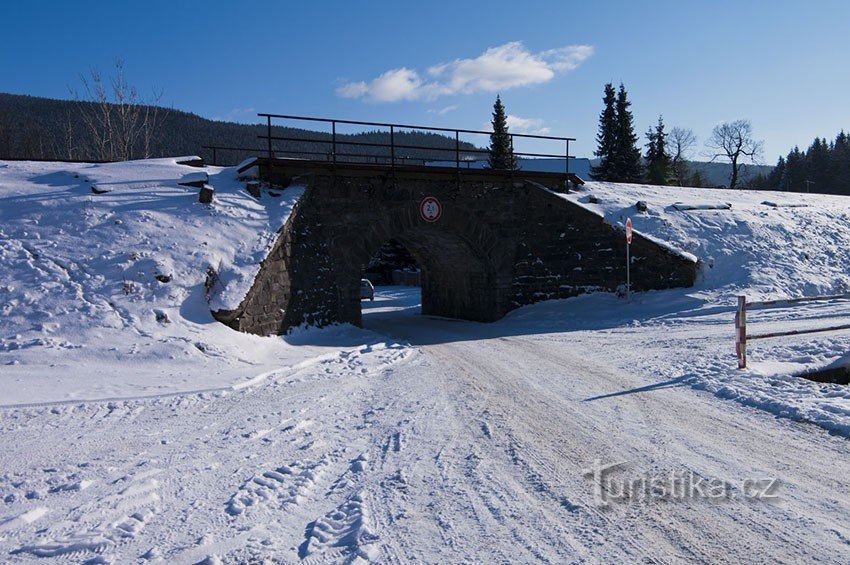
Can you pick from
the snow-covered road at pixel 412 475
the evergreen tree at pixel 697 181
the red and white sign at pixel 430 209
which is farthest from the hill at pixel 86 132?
the snow-covered road at pixel 412 475

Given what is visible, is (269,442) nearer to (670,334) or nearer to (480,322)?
(670,334)

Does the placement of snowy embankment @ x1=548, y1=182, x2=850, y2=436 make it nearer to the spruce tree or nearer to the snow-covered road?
the snow-covered road

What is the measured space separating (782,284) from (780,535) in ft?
53.3

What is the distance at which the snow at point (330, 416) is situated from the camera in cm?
375

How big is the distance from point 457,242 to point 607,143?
3554cm

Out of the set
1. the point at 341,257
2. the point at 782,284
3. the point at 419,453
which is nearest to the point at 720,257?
the point at 782,284

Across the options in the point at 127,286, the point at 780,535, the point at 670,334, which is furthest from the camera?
the point at 670,334

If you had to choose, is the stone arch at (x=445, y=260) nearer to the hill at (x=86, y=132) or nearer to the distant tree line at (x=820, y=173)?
the hill at (x=86, y=132)

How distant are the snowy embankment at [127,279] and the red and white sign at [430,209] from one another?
3927mm

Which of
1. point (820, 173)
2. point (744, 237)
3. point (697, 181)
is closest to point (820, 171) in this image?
point (820, 173)

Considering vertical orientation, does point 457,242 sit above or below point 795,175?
below

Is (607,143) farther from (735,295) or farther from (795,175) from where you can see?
(795,175)

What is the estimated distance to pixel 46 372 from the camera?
7801 millimetres

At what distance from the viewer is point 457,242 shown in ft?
59.2
